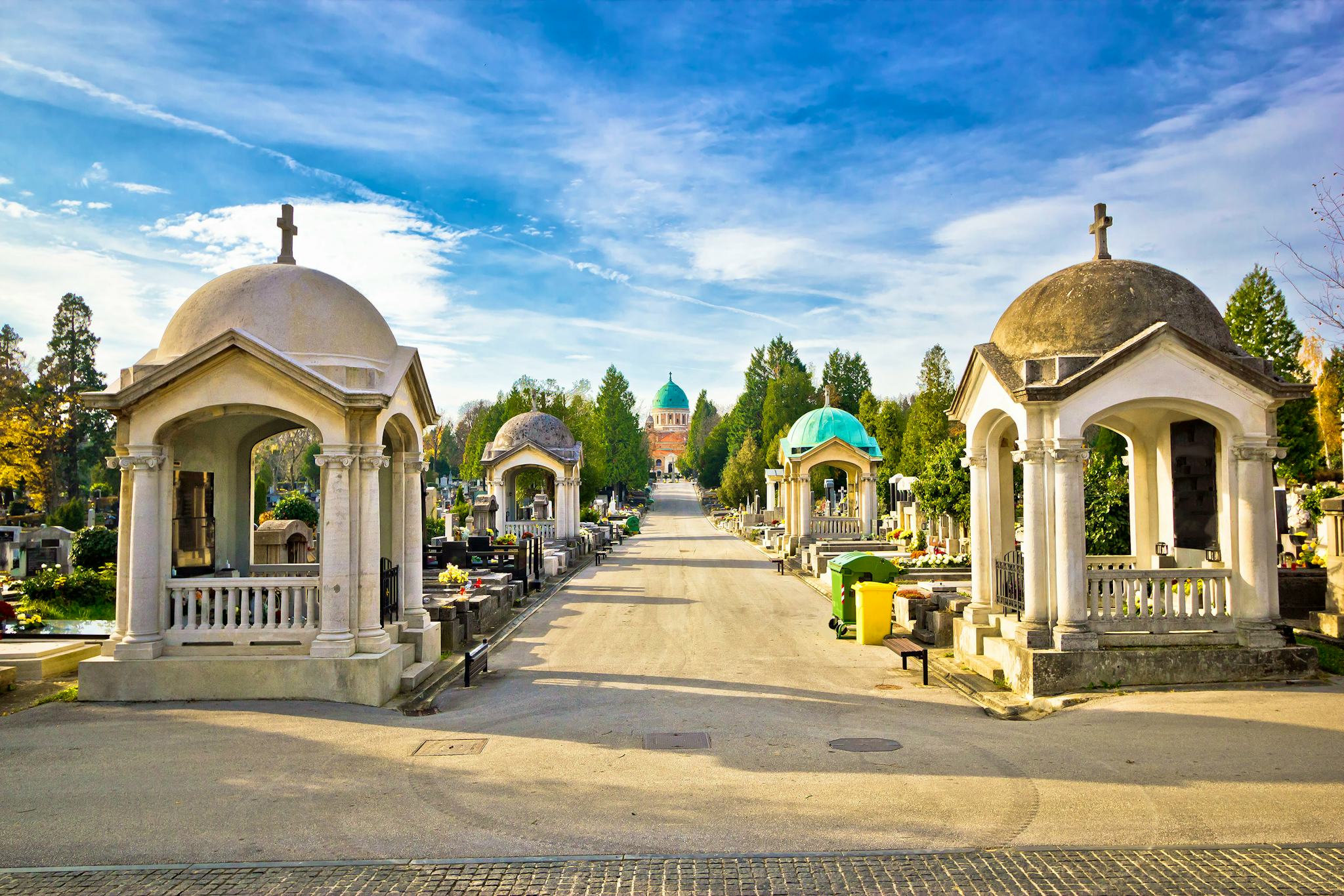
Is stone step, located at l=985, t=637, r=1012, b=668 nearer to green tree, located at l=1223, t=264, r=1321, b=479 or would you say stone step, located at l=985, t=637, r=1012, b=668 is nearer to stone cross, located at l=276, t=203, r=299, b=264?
stone cross, located at l=276, t=203, r=299, b=264

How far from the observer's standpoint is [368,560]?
11.6m

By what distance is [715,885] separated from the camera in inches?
233

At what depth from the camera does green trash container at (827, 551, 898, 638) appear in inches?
694

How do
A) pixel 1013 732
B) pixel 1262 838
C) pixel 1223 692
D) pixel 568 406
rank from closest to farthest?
pixel 1262 838 → pixel 1013 732 → pixel 1223 692 → pixel 568 406

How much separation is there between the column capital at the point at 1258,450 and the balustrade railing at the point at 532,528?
2635 centimetres

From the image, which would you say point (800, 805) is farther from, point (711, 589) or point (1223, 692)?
point (711, 589)

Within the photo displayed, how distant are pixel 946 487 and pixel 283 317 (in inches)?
915

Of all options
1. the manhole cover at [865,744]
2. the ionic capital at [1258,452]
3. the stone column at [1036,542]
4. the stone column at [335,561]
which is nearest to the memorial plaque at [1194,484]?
the ionic capital at [1258,452]

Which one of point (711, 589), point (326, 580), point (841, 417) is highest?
point (841, 417)

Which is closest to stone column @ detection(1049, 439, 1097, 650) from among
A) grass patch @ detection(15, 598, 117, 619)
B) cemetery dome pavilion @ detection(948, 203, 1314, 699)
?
cemetery dome pavilion @ detection(948, 203, 1314, 699)

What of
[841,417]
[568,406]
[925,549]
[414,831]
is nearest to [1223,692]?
[414,831]

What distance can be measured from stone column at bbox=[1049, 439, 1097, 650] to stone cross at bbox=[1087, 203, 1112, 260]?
3348mm

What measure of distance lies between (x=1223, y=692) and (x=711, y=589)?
15342mm

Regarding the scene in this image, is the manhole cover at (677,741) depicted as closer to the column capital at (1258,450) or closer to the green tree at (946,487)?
the column capital at (1258,450)
